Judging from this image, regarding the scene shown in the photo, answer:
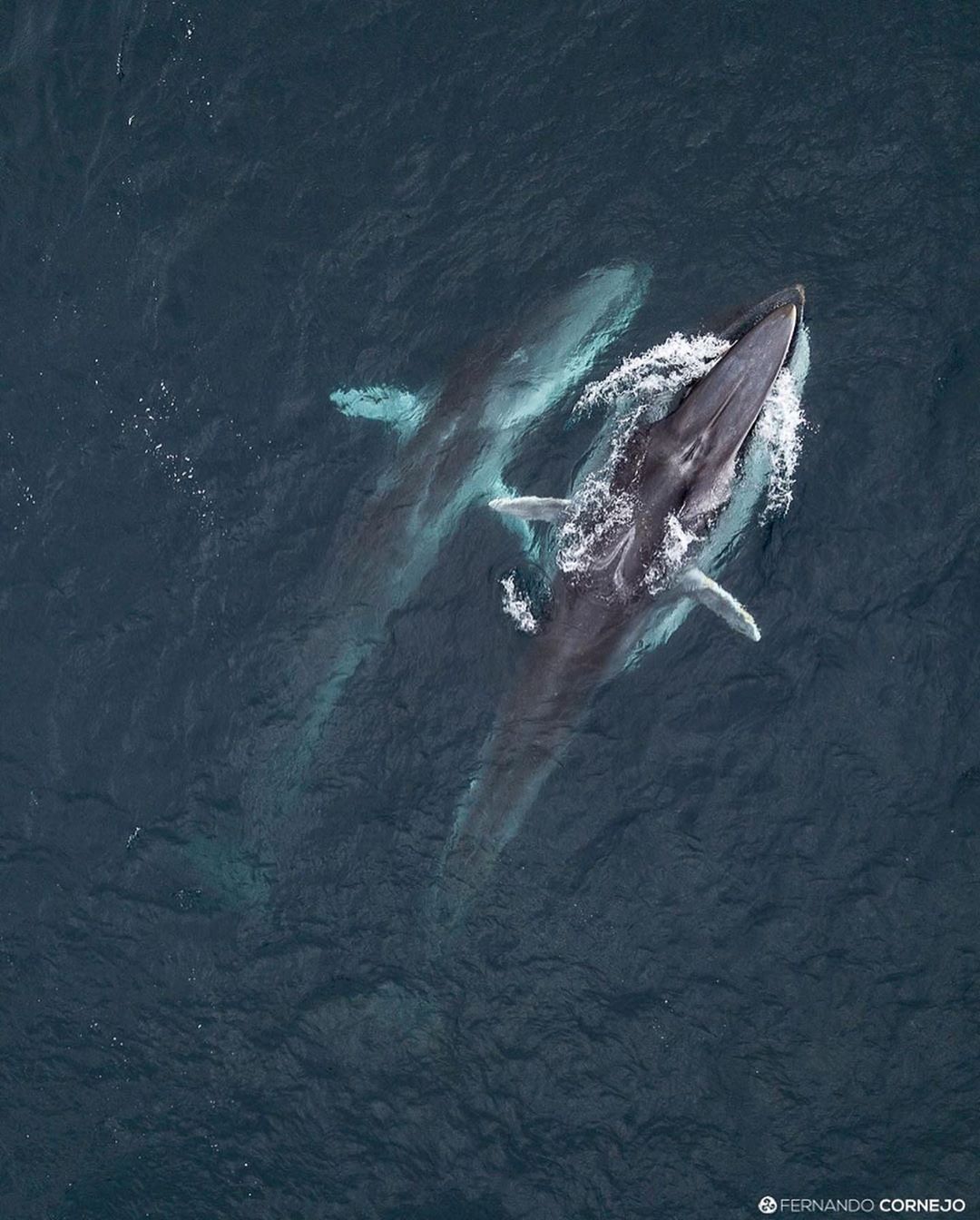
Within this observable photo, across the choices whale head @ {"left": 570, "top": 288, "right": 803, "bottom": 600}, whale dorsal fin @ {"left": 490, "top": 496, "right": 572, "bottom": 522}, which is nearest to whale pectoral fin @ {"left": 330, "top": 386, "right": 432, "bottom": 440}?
whale dorsal fin @ {"left": 490, "top": 496, "right": 572, "bottom": 522}

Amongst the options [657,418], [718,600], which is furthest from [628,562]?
[657,418]

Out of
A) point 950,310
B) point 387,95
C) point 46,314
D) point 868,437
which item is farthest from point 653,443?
point 46,314

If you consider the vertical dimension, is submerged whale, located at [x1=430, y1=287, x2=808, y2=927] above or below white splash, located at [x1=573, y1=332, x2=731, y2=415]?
below

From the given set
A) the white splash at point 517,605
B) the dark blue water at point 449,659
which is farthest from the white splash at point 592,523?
the dark blue water at point 449,659

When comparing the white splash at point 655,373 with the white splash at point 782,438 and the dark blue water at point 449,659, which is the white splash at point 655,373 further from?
the white splash at point 782,438

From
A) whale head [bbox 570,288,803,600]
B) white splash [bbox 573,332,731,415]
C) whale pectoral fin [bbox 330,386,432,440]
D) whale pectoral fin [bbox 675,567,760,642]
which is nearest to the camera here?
whale pectoral fin [bbox 675,567,760,642]

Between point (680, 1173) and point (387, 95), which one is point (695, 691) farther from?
point (387, 95)

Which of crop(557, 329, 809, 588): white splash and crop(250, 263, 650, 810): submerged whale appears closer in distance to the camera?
crop(557, 329, 809, 588): white splash

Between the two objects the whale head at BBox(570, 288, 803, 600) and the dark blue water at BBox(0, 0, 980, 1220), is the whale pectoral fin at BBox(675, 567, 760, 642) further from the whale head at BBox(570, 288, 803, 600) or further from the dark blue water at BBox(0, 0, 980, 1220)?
the dark blue water at BBox(0, 0, 980, 1220)
